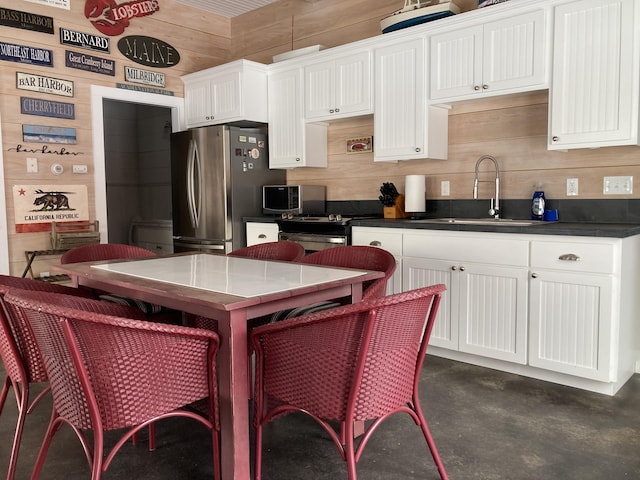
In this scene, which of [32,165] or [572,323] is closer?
[572,323]

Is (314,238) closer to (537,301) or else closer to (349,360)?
(537,301)

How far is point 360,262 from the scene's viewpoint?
266 cm

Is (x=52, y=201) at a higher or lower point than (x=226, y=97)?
lower

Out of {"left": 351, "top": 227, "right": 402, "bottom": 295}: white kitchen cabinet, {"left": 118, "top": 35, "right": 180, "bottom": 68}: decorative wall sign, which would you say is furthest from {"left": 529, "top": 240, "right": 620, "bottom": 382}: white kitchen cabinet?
{"left": 118, "top": 35, "right": 180, "bottom": 68}: decorative wall sign

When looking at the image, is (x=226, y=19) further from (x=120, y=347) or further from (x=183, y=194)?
(x=120, y=347)

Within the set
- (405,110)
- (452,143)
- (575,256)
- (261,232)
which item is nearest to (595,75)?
(575,256)

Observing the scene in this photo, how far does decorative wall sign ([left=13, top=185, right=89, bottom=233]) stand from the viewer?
13.8ft

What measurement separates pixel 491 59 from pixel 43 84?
11.5ft

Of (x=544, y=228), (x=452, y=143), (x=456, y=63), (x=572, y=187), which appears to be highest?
(x=456, y=63)

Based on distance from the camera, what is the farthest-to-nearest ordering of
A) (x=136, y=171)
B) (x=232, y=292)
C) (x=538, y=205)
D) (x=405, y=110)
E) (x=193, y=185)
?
(x=136, y=171) → (x=193, y=185) → (x=405, y=110) → (x=538, y=205) → (x=232, y=292)

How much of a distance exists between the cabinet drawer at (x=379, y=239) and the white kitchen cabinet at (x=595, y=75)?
43.9 inches

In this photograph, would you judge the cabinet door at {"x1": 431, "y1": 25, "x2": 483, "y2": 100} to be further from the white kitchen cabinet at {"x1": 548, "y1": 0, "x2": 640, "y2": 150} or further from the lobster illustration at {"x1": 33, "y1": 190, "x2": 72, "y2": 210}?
the lobster illustration at {"x1": 33, "y1": 190, "x2": 72, "y2": 210}

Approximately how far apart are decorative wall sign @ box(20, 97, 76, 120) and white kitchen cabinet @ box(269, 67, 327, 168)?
5.62 ft

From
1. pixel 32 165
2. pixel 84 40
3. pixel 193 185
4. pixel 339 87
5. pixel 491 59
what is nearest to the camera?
pixel 491 59
